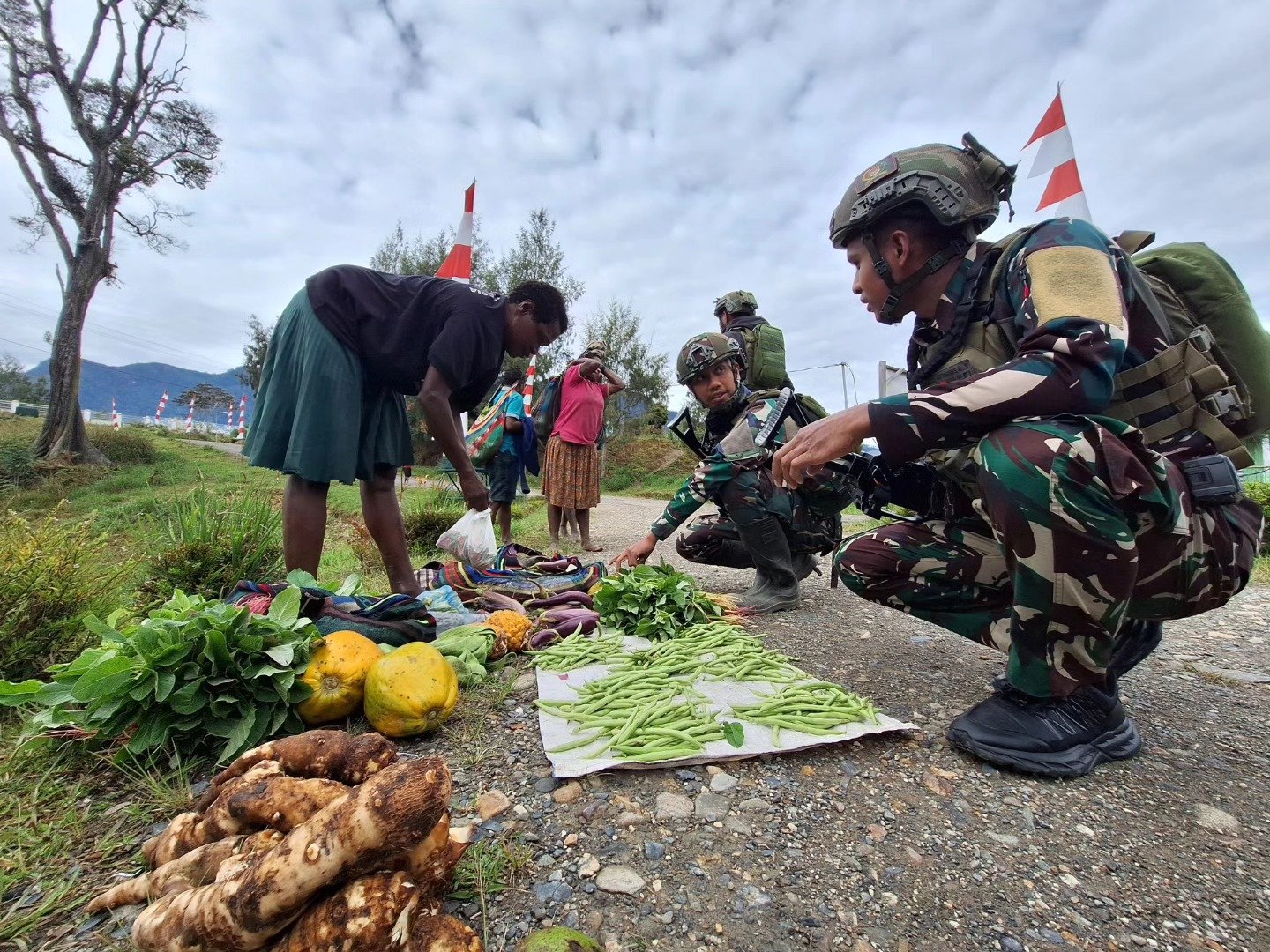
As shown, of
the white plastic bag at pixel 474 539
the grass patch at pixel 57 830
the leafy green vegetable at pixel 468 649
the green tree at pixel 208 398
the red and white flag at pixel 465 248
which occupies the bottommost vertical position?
the grass patch at pixel 57 830

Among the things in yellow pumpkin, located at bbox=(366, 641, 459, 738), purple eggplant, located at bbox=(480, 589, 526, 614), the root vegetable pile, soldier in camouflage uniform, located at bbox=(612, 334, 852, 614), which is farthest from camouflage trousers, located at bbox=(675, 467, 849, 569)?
the root vegetable pile

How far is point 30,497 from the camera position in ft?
35.6

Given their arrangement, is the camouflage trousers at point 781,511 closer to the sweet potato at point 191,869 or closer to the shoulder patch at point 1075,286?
the shoulder patch at point 1075,286

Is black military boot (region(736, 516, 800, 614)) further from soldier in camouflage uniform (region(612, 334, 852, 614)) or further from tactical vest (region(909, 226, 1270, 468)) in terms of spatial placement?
tactical vest (region(909, 226, 1270, 468))

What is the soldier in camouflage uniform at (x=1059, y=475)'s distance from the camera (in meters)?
1.59

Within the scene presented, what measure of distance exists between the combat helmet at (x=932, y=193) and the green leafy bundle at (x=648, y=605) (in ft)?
5.29

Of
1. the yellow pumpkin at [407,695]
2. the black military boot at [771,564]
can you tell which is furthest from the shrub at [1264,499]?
the yellow pumpkin at [407,695]

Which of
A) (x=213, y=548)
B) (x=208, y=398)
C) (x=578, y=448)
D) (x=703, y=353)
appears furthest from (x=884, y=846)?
(x=208, y=398)

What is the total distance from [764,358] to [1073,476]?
2.81 metres

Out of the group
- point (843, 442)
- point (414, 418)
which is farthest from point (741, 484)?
point (414, 418)

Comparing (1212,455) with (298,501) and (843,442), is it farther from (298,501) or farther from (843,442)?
(298,501)

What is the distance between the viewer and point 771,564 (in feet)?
11.2

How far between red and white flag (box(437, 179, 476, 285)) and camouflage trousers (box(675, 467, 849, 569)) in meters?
6.14

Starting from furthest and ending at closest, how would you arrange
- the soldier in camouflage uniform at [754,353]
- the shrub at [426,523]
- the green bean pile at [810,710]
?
the shrub at [426,523], the soldier in camouflage uniform at [754,353], the green bean pile at [810,710]
